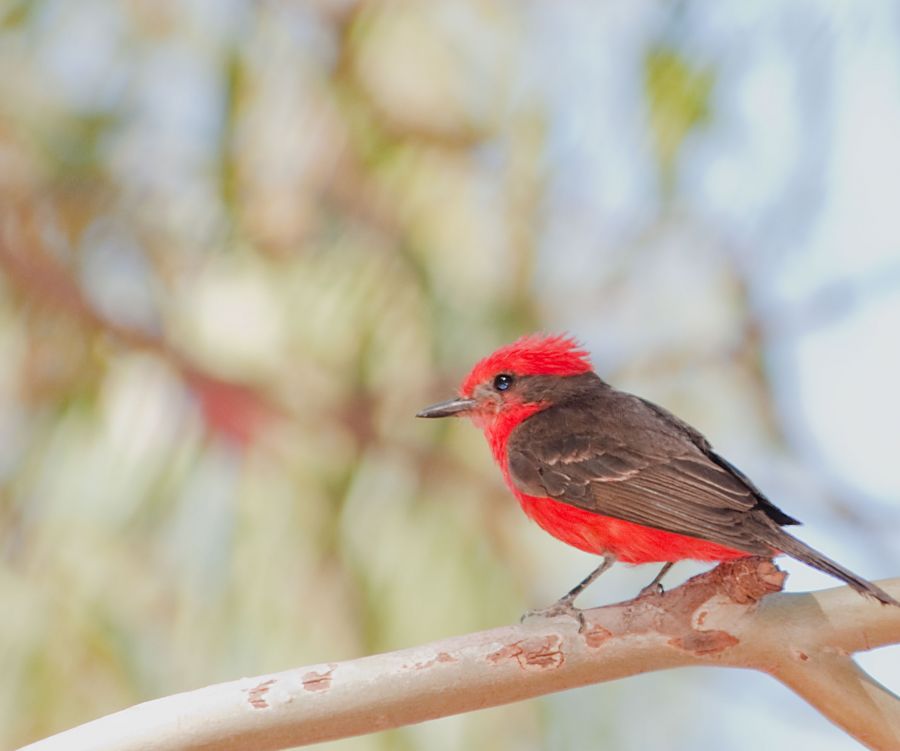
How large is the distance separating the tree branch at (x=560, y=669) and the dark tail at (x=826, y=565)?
5 centimetres

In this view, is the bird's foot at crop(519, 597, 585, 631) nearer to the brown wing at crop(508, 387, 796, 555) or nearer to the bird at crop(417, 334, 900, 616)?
the bird at crop(417, 334, 900, 616)

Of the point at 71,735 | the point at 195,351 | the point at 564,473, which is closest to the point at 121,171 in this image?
the point at 195,351

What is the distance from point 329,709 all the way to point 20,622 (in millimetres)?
3304

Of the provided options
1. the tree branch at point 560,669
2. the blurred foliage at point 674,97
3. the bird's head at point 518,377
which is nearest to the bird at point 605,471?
the bird's head at point 518,377

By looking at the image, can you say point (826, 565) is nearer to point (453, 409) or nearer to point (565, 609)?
point (565, 609)

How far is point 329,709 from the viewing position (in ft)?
8.27

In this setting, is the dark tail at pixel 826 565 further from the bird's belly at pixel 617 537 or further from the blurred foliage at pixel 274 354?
the blurred foliage at pixel 274 354

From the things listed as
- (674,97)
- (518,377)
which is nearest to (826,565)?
(518,377)

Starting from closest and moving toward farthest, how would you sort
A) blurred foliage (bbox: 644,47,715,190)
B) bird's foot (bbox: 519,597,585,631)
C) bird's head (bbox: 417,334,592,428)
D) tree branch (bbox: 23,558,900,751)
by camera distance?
tree branch (bbox: 23,558,900,751), bird's foot (bbox: 519,597,585,631), bird's head (bbox: 417,334,592,428), blurred foliage (bbox: 644,47,715,190)

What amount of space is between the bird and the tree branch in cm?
11

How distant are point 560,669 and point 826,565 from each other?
57cm

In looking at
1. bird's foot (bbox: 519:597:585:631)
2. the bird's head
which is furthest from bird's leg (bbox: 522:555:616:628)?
the bird's head

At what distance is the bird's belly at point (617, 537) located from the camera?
328cm

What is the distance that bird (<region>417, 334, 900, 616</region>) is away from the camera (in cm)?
318
